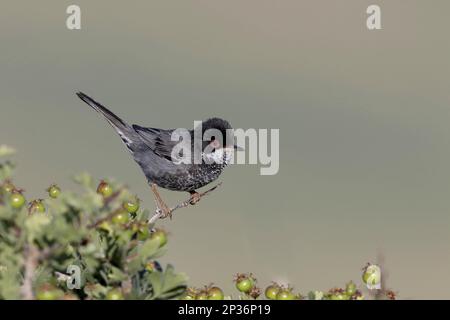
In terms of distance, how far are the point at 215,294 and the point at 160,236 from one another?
483mm

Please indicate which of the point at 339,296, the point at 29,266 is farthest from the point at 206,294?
the point at 29,266

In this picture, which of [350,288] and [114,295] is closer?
[114,295]

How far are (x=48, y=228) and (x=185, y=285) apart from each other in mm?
935

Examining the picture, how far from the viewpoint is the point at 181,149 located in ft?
35.7

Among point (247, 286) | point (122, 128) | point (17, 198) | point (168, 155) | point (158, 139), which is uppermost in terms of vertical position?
point (122, 128)

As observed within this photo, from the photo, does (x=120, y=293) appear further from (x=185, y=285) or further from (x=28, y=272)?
(x=28, y=272)

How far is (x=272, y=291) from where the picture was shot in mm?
3836

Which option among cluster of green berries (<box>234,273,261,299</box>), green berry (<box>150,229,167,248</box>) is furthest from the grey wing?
green berry (<box>150,229,167,248</box>)

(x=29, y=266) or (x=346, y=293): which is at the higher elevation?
(x=29, y=266)

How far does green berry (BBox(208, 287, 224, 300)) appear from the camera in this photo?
3660mm

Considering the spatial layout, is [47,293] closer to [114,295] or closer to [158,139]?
[114,295]

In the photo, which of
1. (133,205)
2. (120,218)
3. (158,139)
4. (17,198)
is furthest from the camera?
(158,139)
